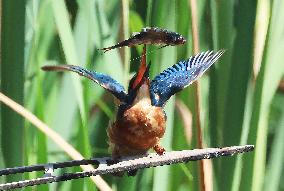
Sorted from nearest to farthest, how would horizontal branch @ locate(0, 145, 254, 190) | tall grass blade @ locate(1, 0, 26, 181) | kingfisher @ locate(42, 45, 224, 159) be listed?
horizontal branch @ locate(0, 145, 254, 190) → kingfisher @ locate(42, 45, 224, 159) → tall grass blade @ locate(1, 0, 26, 181)

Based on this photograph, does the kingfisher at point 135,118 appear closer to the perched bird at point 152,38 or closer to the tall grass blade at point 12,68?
the perched bird at point 152,38

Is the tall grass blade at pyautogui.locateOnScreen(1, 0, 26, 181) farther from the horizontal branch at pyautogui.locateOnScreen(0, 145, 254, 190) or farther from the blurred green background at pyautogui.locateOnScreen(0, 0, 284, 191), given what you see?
the horizontal branch at pyautogui.locateOnScreen(0, 145, 254, 190)

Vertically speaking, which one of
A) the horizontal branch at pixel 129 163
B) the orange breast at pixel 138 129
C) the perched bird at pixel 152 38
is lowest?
the horizontal branch at pixel 129 163

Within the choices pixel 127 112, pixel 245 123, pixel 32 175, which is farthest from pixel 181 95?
pixel 127 112

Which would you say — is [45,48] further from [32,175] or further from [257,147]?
[257,147]

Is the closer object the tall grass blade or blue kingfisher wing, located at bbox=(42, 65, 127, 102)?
blue kingfisher wing, located at bbox=(42, 65, 127, 102)

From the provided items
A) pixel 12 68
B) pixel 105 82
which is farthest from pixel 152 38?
pixel 12 68

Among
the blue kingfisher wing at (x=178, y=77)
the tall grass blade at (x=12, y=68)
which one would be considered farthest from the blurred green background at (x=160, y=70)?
the blue kingfisher wing at (x=178, y=77)

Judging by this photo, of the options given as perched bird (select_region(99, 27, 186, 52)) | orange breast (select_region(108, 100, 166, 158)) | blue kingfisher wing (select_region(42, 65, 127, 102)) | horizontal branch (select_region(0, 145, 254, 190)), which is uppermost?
perched bird (select_region(99, 27, 186, 52))

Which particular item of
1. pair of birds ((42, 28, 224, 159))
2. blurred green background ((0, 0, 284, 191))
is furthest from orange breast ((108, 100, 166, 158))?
blurred green background ((0, 0, 284, 191))
